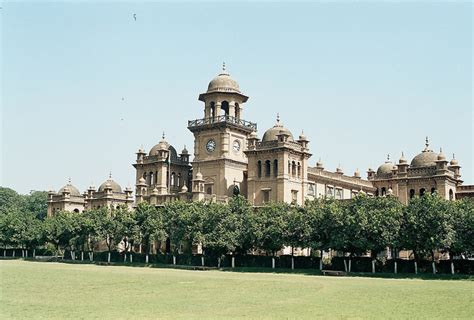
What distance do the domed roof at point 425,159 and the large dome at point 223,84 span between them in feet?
75.5

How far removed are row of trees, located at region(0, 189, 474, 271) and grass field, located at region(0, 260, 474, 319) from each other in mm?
9595

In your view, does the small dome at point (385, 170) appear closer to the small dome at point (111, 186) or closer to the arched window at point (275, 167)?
the arched window at point (275, 167)

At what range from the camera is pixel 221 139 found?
73.2 meters

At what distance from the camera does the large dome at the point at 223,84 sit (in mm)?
74812

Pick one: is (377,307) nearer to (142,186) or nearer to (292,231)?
(292,231)

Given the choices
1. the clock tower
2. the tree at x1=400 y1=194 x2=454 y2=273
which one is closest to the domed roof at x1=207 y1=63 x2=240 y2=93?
the clock tower

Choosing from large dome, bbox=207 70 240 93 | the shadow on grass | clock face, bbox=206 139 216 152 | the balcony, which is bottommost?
the shadow on grass

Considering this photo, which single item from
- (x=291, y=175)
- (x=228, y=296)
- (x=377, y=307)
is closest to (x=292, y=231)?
(x=291, y=175)

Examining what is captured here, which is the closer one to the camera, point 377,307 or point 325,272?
point 377,307

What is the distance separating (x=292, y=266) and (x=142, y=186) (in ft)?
94.9

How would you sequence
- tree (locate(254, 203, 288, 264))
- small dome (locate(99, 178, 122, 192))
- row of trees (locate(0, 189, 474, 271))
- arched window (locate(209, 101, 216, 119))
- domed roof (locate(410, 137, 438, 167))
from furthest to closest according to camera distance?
1. small dome (locate(99, 178, 122, 192))
2. arched window (locate(209, 101, 216, 119))
3. domed roof (locate(410, 137, 438, 167))
4. tree (locate(254, 203, 288, 264))
5. row of trees (locate(0, 189, 474, 271))

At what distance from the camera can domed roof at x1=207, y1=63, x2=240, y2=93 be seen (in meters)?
74.8

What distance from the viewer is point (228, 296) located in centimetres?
2972

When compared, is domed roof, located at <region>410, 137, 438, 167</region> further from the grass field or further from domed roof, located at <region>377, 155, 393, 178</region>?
the grass field
